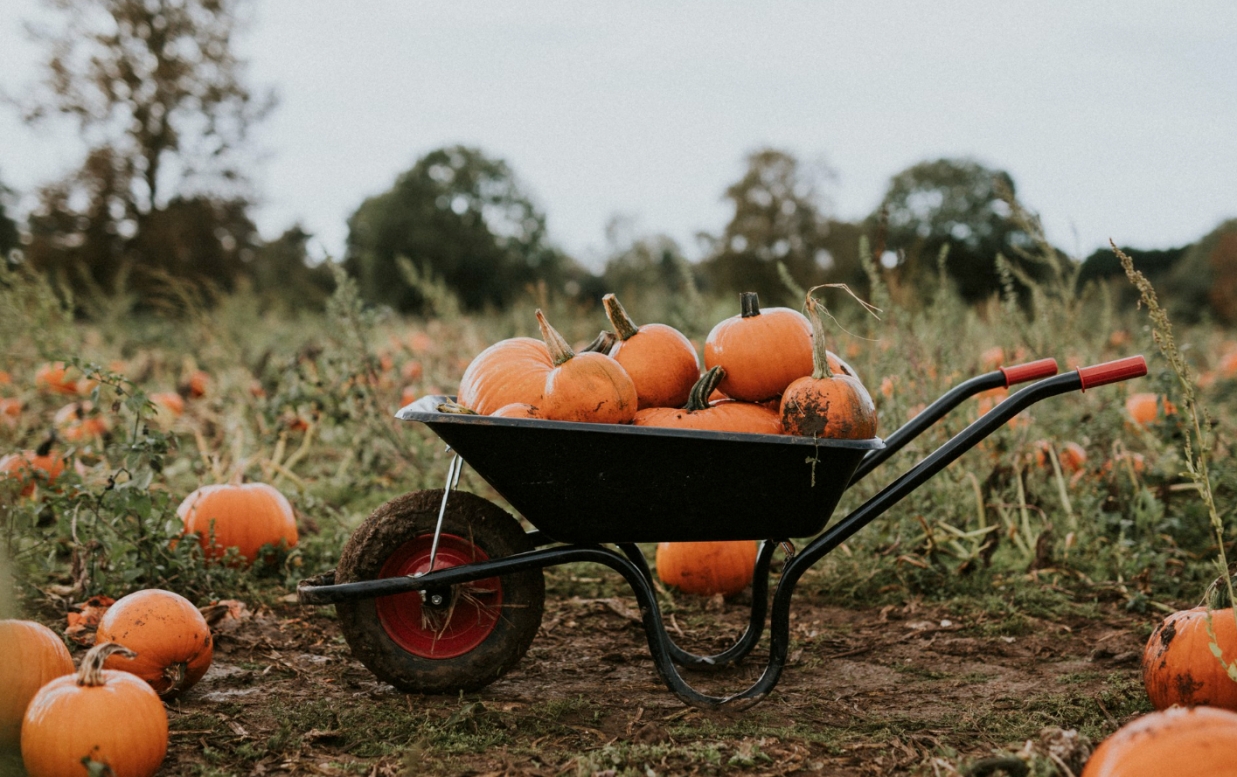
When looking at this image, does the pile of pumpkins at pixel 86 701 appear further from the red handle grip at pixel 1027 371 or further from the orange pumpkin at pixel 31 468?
the red handle grip at pixel 1027 371

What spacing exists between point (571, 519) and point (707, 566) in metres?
1.12

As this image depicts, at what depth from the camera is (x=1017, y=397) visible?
203 cm

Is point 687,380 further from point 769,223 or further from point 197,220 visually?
point 769,223

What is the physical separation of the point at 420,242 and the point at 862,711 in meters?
35.9

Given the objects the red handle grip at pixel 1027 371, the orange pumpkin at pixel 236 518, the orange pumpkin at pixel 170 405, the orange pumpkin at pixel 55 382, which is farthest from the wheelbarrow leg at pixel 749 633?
the orange pumpkin at pixel 55 382

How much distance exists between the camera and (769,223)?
1305 inches

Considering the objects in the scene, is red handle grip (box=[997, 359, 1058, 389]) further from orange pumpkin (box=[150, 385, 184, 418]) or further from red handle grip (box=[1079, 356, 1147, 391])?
orange pumpkin (box=[150, 385, 184, 418])

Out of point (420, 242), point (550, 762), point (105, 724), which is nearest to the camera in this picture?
point (105, 724)

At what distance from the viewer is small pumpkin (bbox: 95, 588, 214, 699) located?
6.88 feet

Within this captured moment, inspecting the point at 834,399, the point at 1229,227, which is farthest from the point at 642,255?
the point at 834,399

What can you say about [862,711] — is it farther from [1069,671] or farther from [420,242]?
[420,242]

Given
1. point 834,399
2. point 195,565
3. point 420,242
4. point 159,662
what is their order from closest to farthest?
point 834,399
point 159,662
point 195,565
point 420,242

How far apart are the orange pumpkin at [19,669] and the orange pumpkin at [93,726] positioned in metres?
0.13

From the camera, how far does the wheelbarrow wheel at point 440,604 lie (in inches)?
86.3
